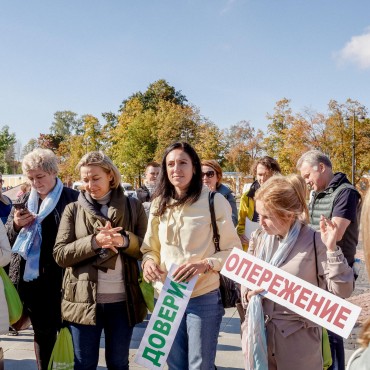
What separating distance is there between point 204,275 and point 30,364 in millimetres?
2488

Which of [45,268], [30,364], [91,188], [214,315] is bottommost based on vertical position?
[30,364]

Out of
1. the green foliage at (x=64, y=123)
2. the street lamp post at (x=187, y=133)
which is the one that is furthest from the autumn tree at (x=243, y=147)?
the green foliage at (x=64, y=123)

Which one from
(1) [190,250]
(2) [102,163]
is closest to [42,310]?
(2) [102,163]

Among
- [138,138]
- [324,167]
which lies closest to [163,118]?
[138,138]

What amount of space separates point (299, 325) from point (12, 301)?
2.00m

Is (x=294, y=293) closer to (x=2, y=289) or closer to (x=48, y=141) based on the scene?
(x=2, y=289)

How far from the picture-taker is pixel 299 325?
2426 millimetres

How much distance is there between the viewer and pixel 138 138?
3666 centimetres

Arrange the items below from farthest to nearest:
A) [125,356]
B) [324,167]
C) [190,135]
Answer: [190,135], [324,167], [125,356]

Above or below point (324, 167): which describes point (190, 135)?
above

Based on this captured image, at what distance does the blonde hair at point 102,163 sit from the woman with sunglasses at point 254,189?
242 centimetres

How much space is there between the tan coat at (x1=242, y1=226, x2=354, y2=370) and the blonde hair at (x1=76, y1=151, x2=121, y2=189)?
134 centimetres

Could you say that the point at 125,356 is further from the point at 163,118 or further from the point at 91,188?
the point at 163,118

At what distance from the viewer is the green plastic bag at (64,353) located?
2910 mm
